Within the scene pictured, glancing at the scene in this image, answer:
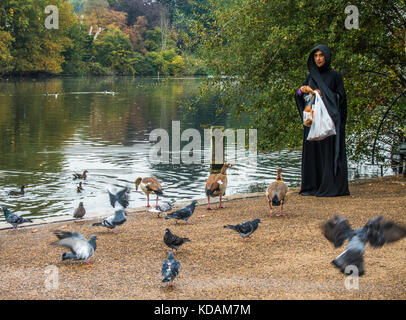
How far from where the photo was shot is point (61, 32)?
7600 centimetres

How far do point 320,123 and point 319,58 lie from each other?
1149 mm

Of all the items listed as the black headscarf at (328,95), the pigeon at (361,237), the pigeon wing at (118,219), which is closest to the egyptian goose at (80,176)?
the black headscarf at (328,95)

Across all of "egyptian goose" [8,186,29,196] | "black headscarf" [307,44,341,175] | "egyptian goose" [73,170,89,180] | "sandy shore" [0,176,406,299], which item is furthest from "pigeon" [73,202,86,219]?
"egyptian goose" [73,170,89,180]

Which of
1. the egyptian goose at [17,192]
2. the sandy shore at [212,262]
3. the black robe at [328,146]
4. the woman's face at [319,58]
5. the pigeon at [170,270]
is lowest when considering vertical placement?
the egyptian goose at [17,192]

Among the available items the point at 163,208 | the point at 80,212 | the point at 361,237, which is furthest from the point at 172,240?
the point at 80,212

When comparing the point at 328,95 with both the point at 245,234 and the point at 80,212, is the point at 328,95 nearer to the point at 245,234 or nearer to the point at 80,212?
the point at 245,234

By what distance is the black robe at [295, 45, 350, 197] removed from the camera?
1016 cm

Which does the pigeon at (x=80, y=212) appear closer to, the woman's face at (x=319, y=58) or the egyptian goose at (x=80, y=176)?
the woman's face at (x=319, y=58)

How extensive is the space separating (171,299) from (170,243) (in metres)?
1.51

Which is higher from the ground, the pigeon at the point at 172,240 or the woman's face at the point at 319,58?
the woman's face at the point at 319,58

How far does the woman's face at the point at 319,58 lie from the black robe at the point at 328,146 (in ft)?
0.25

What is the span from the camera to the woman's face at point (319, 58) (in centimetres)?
982

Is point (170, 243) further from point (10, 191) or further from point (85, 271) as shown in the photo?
point (10, 191)

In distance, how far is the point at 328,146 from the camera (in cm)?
1031
